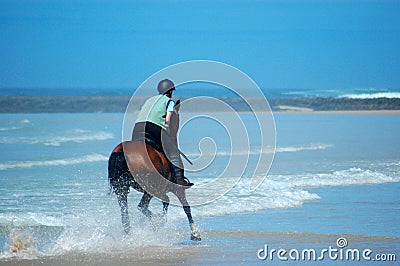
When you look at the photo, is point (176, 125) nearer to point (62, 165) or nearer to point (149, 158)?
point (149, 158)

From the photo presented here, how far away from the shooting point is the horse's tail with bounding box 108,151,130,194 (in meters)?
10.0

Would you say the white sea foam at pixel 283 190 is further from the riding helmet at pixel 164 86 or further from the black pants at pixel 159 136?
the riding helmet at pixel 164 86

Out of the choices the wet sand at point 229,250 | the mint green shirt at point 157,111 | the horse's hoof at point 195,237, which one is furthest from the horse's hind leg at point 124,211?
the mint green shirt at point 157,111

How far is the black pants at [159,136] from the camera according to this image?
10203mm

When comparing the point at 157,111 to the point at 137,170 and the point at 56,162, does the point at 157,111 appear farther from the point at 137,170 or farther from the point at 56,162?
the point at 56,162

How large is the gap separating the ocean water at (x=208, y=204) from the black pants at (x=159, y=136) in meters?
0.90

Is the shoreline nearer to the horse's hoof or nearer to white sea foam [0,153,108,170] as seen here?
white sea foam [0,153,108,170]

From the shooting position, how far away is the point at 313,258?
9.26 metres

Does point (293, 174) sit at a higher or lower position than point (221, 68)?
lower

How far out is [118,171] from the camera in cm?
1009

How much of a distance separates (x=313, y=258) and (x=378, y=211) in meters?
3.18

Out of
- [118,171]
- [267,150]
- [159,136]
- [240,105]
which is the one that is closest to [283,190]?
[159,136]

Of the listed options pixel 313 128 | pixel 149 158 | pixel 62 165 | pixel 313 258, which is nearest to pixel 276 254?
pixel 313 258


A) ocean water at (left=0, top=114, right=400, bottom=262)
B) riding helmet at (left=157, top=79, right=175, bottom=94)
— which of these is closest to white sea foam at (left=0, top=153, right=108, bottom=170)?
ocean water at (left=0, top=114, right=400, bottom=262)
